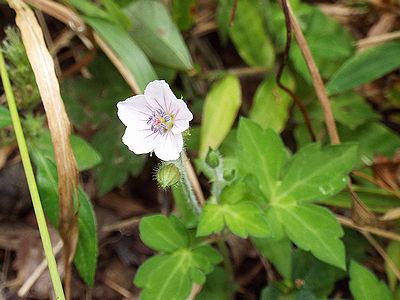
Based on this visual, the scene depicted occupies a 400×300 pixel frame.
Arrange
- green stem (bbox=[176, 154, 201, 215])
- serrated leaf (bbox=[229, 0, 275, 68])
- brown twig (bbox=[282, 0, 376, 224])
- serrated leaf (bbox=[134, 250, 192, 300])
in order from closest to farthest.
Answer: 1. green stem (bbox=[176, 154, 201, 215])
2. serrated leaf (bbox=[134, 250, 192, 300])
3. brown twig (bbox=[282, 0, 376, 224])
4. serrated leaf (bbox=[229, 0, 275, 68])

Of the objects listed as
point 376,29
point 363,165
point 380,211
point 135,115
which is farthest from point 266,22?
point 135,115

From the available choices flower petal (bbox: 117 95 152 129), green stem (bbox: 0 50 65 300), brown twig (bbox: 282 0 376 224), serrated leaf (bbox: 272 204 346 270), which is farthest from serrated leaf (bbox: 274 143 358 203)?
green stem (bbox: 0 50 65 300)

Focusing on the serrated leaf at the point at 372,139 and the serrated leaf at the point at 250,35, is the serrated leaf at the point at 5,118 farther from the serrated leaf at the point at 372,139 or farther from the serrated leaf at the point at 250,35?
the serrated leaf at the point at 372,139

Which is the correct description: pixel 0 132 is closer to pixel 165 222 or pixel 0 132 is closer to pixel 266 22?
pixel 165 222

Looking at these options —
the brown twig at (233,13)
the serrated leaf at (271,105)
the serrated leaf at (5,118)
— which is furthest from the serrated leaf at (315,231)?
the serrated leaf at (5,118)

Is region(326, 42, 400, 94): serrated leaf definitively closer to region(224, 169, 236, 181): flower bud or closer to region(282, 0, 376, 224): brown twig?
region(282, 0, 376, 224): brown twig

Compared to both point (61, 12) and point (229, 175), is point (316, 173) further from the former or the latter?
point (61, 12)
